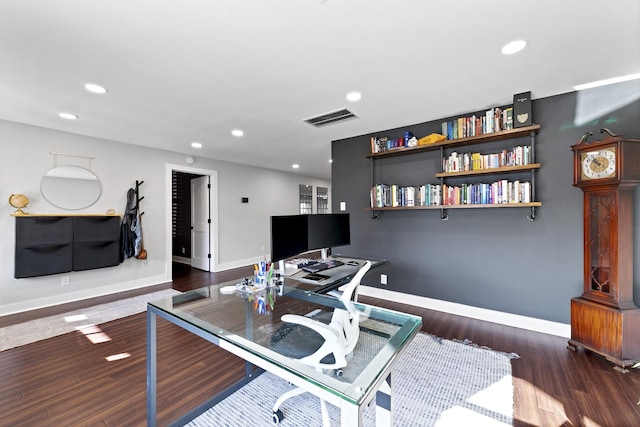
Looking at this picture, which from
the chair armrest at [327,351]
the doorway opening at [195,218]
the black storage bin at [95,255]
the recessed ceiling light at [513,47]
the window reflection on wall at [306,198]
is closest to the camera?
the chair armrest at [327,351]

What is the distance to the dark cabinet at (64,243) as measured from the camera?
3.30 meters

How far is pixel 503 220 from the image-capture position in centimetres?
294

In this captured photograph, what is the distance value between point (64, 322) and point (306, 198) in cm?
593

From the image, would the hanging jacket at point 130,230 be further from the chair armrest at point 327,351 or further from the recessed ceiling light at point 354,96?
the chair armrest at point 327,351

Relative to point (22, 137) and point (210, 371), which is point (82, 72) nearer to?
point (22, 137)

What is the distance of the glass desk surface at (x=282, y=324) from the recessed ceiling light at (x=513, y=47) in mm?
1919

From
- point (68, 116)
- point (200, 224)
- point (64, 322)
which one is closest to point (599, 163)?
point (68, 116)

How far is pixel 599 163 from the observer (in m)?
2.20

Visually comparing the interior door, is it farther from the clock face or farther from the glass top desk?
the clock face

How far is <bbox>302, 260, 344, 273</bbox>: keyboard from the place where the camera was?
2448mm

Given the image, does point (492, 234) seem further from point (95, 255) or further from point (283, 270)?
point (95, 255)

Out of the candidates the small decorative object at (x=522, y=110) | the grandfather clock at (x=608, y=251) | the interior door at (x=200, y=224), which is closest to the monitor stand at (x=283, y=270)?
the grandfather clock at (x=608, y=251)

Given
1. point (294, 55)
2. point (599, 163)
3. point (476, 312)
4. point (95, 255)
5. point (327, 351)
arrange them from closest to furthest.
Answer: point (327, 351)
point (294, 55)
point (599, 163)
point (476, 312)
point (95, 255)

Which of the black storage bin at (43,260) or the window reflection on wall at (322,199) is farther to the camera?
the window reflection on wall at (322,199)
